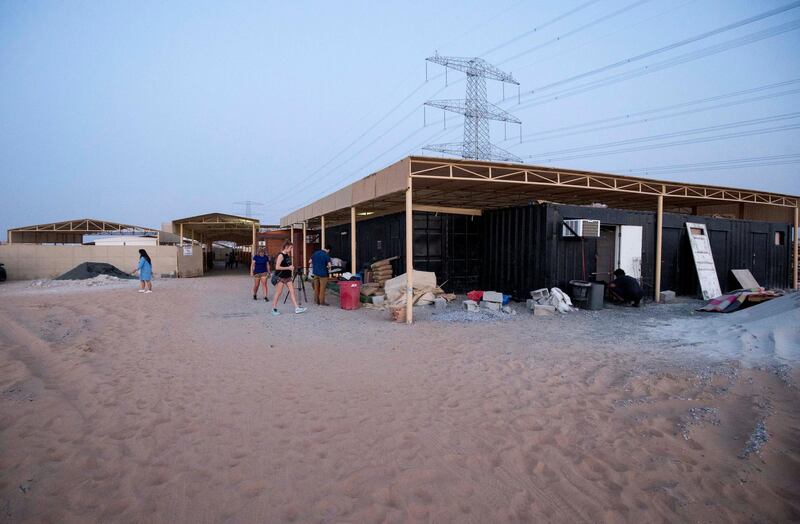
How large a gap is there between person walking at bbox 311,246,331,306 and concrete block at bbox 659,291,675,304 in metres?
9.81

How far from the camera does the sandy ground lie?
262cm

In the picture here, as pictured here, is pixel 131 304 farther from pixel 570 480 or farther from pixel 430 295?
pixel 570 480

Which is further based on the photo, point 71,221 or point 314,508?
point 71,221

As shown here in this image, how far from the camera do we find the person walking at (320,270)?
34.8ft

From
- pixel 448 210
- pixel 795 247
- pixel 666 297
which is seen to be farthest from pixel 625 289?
pixel 795 247

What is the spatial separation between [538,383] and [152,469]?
3922 millimetres

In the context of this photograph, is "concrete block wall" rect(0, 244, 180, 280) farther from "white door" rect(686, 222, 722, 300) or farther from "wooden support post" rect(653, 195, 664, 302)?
"white door" rect(686, 222, 722, 300)

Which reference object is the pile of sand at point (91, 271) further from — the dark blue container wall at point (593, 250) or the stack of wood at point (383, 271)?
the dark blue container wall at point (593, 250)

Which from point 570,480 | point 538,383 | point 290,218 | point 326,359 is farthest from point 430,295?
point 290,218

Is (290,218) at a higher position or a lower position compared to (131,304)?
higher

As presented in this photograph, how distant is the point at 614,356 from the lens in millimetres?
5832

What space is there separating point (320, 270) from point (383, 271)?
2.55 meters

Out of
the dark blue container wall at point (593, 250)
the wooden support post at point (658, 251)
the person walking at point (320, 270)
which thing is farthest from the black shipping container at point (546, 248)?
the person walking at point (320, 270)

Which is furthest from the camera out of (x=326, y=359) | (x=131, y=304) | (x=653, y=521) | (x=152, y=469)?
(x=131, y=304)
